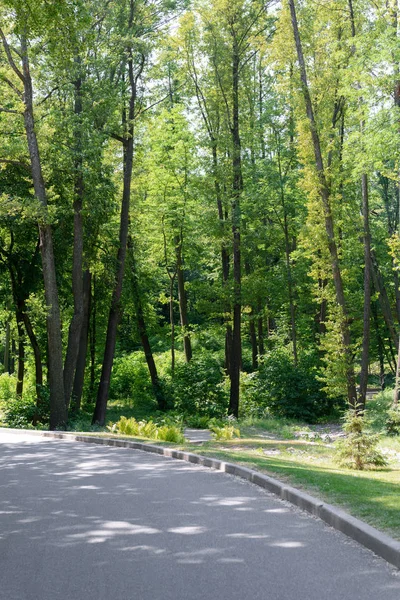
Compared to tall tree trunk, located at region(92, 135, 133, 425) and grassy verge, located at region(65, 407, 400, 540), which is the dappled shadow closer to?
grassy verge, located at region(65, 407, 400, 540)

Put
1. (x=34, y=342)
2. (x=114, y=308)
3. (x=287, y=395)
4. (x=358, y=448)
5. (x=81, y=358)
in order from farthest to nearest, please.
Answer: (x=34, y=342) < (x=287, y=395) < (x=81, y=358) < (x=114, y=308) < (x=358, y=448)

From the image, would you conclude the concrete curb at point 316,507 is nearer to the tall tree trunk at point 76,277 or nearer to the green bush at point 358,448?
the green bush at point 358,448

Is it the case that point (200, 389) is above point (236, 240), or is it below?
below

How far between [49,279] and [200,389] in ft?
39.3

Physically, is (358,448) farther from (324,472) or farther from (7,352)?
(7,352)

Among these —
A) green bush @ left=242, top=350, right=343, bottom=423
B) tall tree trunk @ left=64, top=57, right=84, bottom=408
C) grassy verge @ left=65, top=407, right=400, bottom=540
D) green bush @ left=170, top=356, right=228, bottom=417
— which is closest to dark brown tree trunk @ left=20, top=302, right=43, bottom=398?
tall tree trunk @ left=64, top=57, right=84, bottom=408

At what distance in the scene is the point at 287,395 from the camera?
29812 mm

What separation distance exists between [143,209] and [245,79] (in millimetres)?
8489

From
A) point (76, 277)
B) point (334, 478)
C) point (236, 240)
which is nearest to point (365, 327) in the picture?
A: point (236, 240)

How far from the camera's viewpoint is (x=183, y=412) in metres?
31.5

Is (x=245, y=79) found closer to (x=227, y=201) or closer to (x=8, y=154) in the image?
(x=227, y=201)

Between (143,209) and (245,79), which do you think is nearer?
(245,79)

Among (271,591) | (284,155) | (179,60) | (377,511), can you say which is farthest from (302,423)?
(271,591)

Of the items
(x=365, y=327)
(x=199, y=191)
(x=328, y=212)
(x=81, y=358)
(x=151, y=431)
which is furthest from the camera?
(x=199, y=191)
